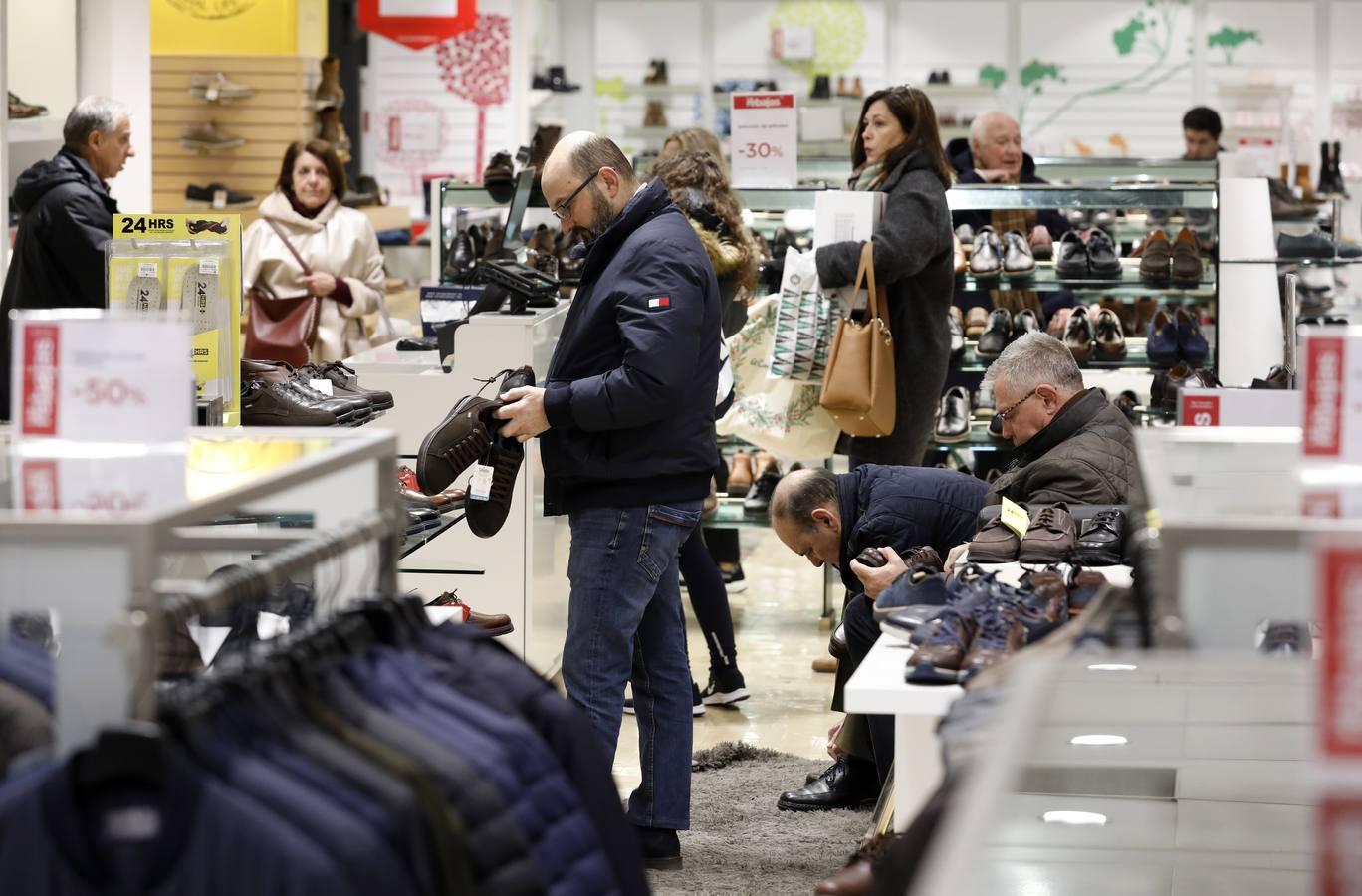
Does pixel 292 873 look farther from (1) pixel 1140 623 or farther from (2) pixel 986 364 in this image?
(2) pixel 986 364

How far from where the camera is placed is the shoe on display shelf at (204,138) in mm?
9352

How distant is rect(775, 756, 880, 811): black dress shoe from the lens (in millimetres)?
4480

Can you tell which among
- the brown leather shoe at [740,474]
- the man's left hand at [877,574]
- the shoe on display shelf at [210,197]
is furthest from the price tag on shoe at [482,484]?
the shoe on display shelf at [210,197]

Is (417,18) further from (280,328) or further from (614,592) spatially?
(614,592)

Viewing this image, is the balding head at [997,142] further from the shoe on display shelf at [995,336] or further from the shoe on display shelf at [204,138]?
the shoe on display shelf at [204,138]

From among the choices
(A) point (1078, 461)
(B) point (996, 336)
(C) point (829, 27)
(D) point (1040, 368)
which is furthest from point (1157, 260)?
(C) point (829, 27)

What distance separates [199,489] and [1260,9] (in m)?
13.5

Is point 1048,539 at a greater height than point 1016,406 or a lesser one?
lesser

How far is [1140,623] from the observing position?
6.75 feet

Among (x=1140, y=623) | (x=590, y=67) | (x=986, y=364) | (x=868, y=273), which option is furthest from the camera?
→ (x=590, y=67)

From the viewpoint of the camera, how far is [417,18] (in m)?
9.55

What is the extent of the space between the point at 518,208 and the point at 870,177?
1.21 meters

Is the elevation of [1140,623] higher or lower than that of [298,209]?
lower

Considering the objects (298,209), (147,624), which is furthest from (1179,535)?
(298,209)
